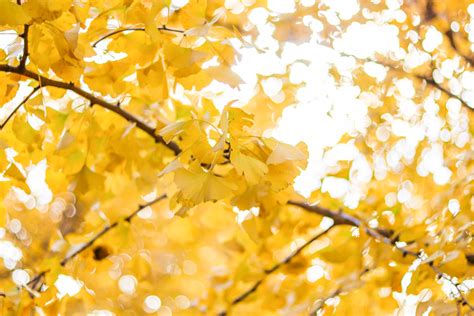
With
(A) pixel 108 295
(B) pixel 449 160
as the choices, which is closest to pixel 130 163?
(B) pixel 449 160

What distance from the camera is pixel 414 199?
4.94 feet

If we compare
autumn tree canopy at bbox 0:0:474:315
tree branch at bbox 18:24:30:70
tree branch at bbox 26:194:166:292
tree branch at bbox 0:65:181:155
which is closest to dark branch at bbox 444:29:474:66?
autumn tree canopy at bbox 0:0:474:315

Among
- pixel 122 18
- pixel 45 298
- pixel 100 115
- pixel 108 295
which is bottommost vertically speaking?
pixel 108 295

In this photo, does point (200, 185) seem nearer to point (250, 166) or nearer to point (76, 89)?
point (250, 166)

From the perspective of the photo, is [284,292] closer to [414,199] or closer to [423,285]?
[414,199]

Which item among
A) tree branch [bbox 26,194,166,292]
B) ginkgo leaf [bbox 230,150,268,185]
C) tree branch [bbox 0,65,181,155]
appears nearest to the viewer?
ginkgo leaf [bbox 230,150,268,185]

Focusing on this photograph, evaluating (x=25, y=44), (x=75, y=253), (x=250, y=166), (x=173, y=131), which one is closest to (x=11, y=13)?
(x=25, y=44)

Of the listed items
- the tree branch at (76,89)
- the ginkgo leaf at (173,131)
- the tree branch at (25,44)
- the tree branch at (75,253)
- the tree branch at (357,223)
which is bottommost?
the tree branch at (75,253)

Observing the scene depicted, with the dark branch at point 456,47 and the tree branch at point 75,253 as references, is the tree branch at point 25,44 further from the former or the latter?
the dark branch at point 456,47

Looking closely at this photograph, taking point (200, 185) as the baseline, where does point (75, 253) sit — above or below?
below

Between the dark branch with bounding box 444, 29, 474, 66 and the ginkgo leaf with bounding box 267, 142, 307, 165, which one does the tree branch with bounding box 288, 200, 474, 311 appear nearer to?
the ginkgo leaf with bounding box 267, 142, 307, 165

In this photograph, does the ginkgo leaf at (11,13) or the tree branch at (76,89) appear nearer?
the ginkgo leaf at (11,13)

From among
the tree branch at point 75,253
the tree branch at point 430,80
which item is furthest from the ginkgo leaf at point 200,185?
the tree branch at point 430,80

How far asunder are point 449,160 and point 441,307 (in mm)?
Answer: 580
